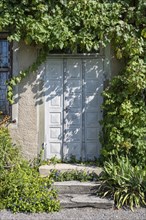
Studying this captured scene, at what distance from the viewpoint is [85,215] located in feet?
15.8

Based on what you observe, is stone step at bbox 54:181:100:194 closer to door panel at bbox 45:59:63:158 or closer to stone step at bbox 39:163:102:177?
stone step at bbox 39:163:102:177

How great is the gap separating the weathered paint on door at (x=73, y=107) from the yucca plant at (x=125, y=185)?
3.65 ft

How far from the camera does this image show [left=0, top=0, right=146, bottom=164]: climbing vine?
573 centimetres

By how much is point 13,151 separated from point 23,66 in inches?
69.3

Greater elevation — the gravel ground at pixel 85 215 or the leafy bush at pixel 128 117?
the leafy bush at pixel 128 117

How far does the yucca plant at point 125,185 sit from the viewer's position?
5097 mm

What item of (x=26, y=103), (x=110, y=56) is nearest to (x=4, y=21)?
(x=26, y=103)

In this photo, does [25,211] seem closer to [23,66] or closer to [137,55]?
[23,66]

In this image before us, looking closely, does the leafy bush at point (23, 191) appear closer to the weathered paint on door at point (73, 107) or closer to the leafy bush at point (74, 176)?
the leafy bush at point (74, 176)

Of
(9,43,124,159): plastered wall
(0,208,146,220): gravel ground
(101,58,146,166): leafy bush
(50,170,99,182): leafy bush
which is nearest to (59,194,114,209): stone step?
(0,208,146,220): gravel ground

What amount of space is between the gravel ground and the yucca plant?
6.1 inches

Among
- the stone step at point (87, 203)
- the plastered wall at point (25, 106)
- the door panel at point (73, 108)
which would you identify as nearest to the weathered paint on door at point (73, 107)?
the door panel at point (73, 108)

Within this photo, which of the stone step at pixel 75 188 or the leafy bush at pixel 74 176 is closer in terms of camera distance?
the stone step at pixel 75 188

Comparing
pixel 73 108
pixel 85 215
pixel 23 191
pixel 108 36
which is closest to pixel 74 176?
pixel 85 215
